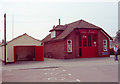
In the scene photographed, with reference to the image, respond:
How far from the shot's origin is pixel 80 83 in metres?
8.49

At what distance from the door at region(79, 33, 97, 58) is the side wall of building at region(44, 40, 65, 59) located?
2943 millimetres

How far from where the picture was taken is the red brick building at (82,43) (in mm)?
25781

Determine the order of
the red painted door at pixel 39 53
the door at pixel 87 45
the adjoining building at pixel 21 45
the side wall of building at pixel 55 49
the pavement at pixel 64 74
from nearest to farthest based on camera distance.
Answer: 1. the pavement at pixel 64 74
2. the adjoining building at pixel 21 45
3. the red painted door at pixel 39 53
4. the side wall of building at pixel 55 49
5. the door at pixel 87 45

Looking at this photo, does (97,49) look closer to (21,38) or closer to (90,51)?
(90,51)

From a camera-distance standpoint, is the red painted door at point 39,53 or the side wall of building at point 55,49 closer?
the red painted door at point 39,53

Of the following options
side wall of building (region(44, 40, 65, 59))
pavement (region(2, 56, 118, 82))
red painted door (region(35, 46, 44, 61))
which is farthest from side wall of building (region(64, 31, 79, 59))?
pavement (region(2, 56, 118, 82))

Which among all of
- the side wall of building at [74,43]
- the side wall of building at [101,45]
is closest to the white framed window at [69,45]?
the side wall of building at [74,43]

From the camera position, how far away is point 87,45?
1054 inches

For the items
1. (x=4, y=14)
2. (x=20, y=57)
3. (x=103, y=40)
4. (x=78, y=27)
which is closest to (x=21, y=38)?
(x=4, y=14)

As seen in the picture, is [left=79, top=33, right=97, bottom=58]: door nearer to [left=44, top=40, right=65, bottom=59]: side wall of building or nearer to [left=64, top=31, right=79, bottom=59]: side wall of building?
[left=64, top=31, right=79, bottom=59]: side wall of building

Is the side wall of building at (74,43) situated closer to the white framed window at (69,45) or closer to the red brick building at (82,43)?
the red brick building at (82,43)

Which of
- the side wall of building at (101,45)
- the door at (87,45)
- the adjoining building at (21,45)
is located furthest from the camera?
the side wall of building at (101,45)

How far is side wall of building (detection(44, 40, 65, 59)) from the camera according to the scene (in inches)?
1033

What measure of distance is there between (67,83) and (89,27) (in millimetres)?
19122
